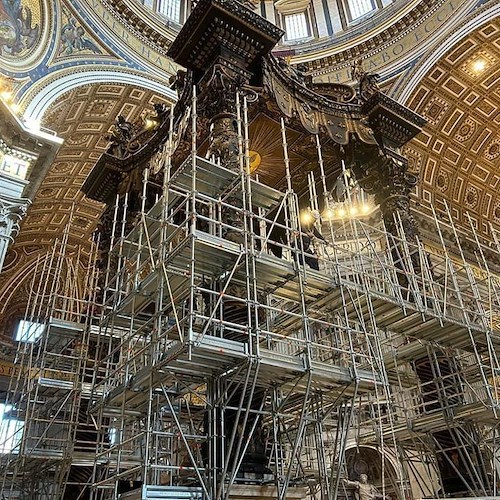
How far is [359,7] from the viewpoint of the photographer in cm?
1645

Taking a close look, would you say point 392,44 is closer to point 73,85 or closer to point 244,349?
point 73,85

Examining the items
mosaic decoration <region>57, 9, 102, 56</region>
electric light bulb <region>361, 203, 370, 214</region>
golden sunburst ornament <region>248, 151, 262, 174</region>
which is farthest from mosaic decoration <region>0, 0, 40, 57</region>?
electric light bulb <region>361, 203, 370, 214</region>

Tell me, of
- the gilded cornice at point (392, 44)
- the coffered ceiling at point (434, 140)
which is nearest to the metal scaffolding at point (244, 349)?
the coffered ceiling at point (434, 140)

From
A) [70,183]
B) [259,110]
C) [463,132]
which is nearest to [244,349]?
[259,110]

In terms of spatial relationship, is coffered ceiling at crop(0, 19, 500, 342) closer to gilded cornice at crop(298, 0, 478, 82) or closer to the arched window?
gilded cornice at crop(298, 0, 478, 82)

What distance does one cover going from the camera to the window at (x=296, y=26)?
1722 centimetres

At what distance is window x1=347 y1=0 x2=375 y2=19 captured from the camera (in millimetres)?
16109

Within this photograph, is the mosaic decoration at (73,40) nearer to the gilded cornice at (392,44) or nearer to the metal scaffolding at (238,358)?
the metal scaffolding at (238,358)

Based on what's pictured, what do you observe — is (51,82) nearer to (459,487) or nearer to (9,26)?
(9,26)

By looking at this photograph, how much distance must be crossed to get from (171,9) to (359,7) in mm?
5907

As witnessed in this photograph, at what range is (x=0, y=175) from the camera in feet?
30.6

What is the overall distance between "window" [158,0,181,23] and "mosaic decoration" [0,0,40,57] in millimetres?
4807

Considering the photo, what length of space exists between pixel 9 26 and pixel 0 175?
11.9 ft

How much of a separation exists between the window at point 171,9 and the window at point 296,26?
3600mm
